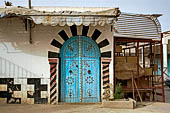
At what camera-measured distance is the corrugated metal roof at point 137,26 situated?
8597mm

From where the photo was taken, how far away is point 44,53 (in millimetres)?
8375

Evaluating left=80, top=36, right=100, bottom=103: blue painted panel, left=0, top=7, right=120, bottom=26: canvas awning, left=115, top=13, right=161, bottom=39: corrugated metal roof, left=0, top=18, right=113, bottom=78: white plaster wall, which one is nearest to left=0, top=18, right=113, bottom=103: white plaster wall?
left=0, top=18, right=113, bottom=78: white plaster wall

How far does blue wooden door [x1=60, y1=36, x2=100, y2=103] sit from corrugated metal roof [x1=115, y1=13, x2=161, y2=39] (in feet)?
4.45

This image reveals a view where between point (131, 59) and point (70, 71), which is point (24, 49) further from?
point (131, 59)

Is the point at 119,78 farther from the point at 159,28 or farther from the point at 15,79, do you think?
the point at 15,79

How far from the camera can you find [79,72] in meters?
8.41

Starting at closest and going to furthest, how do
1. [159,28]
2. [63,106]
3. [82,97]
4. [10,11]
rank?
[10,11] < [63,106] < [82,97] < [159,28]

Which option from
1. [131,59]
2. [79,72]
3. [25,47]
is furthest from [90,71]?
[25,47]

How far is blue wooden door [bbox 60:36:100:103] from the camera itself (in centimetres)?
836

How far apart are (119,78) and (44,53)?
11.7ft

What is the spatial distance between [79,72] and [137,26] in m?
3.09

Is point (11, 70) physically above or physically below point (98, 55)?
below

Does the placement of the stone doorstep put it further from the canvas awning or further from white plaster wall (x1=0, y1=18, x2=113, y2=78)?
the canvas awning

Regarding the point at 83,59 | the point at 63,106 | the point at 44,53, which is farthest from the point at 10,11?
the point at 63,106
